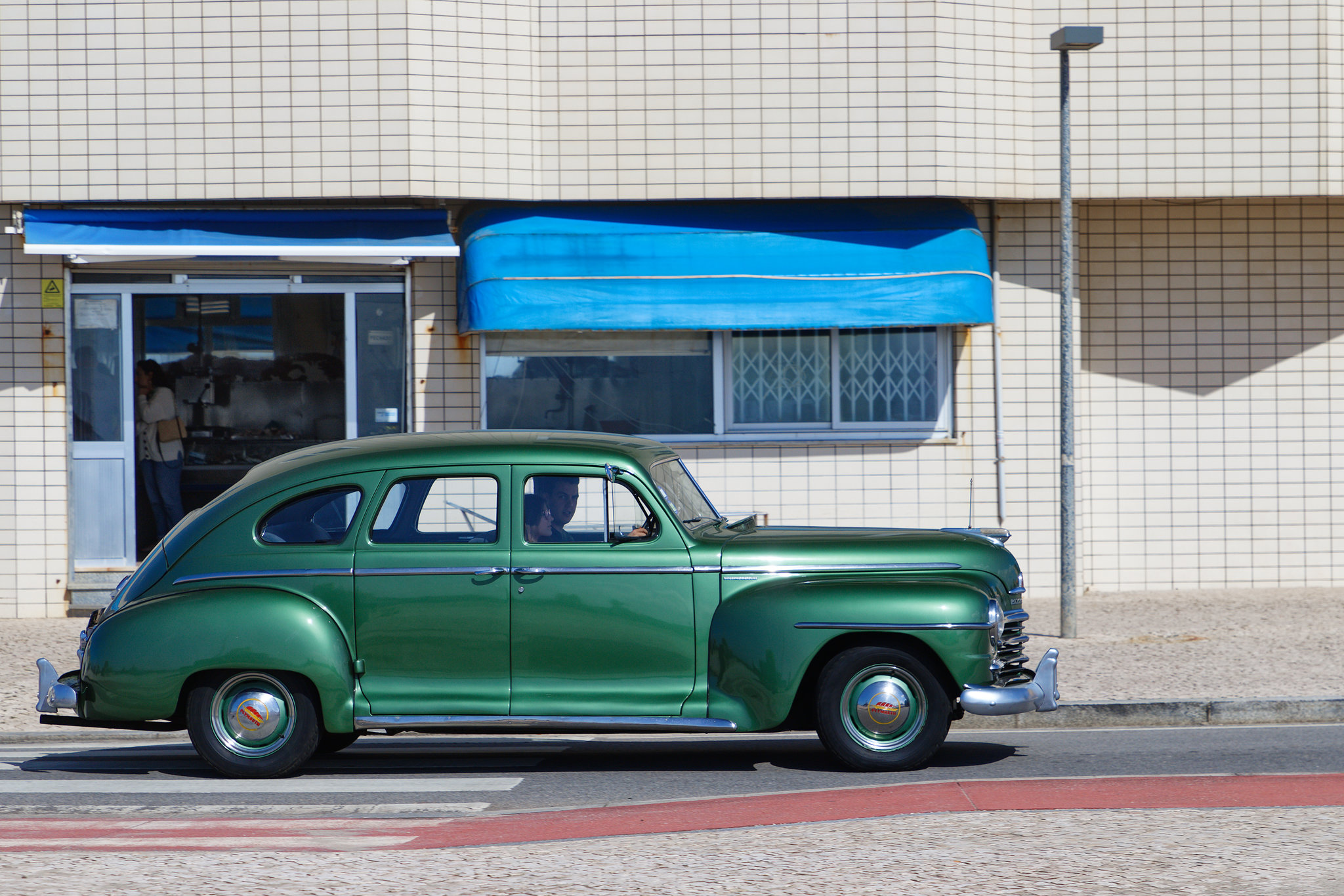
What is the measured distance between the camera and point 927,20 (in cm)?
1266

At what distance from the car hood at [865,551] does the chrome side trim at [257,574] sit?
1.84 metres

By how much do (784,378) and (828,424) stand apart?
0.58m

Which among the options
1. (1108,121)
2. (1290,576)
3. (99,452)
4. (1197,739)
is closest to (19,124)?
(99,452)

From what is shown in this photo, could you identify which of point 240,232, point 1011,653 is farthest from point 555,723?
point 240,232

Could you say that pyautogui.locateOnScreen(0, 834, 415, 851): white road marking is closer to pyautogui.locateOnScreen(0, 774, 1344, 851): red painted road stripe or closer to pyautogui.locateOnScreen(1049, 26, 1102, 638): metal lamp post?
pyautogui.locateOnScreen(0, 774, 1344, 851): red painted road stripe

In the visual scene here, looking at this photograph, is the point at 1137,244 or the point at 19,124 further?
the point at 1137,244

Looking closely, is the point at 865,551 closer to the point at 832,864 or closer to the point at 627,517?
the point at 627,517

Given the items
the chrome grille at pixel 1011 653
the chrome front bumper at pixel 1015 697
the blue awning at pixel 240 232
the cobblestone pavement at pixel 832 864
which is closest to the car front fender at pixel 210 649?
the cobblestone pavement at pixel 832 864

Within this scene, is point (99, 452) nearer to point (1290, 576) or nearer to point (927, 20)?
point (927, 20)

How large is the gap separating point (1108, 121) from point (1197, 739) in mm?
6761

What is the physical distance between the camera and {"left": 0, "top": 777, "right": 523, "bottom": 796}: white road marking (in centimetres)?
676

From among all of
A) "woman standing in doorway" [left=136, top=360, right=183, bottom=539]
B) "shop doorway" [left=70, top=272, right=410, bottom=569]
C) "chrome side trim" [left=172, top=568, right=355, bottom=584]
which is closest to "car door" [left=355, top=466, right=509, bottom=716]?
"chrome side trim" [left=172, top=568, right=355, bottom=584]

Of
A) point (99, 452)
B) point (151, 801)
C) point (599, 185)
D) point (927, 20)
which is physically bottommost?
point (151, 801)

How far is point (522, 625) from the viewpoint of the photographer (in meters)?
6.77
